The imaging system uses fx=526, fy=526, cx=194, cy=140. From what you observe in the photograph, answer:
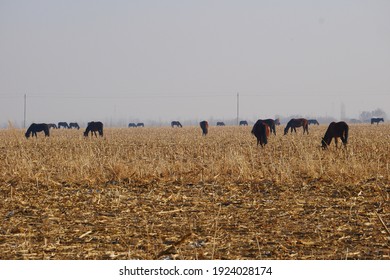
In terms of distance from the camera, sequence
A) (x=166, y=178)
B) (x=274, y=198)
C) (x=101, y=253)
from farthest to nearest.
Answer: (x=166, y=178), (x=274, y=198), (x=101, y=253)

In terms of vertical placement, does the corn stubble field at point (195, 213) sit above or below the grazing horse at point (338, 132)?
below

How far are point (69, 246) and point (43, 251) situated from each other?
1.12 feet

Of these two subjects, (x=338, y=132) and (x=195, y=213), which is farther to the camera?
(x=338, y=132)

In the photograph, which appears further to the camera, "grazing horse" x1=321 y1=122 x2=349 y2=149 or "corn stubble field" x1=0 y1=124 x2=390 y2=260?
"grazing horse" x1=321 y1=122 x2=349 y2=149

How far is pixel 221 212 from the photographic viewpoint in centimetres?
875

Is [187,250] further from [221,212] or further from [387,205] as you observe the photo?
[387,205]

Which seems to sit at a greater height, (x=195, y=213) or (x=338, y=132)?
(x=338, y=132)

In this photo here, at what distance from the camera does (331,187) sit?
1112cm

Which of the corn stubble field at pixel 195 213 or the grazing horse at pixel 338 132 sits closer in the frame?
the corn stubble field at pixel 195 213

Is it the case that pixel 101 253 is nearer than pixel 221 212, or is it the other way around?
pixel 101 253

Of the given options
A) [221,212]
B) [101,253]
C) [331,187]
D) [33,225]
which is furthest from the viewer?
[331,187]

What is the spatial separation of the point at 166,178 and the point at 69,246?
5.57 m

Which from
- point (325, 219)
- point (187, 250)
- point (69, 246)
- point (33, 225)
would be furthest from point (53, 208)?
point (325, 219)

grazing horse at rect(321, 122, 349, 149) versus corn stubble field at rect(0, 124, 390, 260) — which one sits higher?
grazing horse at rect(321, 122, 349, 149)
